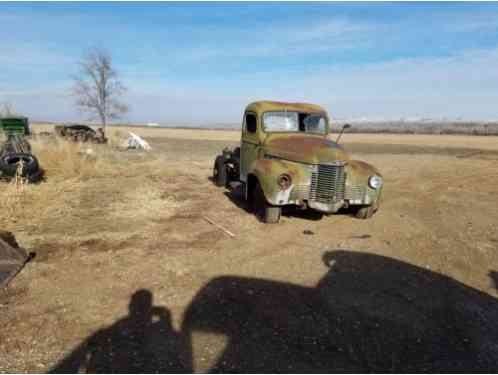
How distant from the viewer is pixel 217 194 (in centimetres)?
856

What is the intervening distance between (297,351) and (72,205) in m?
6.04

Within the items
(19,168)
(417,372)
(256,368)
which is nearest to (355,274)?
(417,372)

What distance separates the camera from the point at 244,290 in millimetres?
3701

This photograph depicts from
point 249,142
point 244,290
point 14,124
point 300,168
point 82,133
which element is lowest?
point 244,290

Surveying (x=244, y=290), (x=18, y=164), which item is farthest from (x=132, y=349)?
(x=18, y=164)

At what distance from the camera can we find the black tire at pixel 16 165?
832 centimetres

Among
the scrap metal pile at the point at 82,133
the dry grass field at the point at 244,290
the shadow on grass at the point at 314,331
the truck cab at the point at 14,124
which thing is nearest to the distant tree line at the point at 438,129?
the scrap metal pile at the point at 82,133

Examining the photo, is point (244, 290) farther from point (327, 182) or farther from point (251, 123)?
point (251, 123)

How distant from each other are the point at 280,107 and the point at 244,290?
4448 millimetres

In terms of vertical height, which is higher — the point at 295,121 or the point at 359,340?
the point at 295,121

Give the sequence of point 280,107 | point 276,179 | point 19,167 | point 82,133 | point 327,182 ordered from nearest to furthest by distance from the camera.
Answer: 1. point 276,179
2. point 327,182
3. point 280,107
4. point 19,167
5. point 82,133

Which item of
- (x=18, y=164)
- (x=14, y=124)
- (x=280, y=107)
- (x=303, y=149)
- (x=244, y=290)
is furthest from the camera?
(x=14, y=124)

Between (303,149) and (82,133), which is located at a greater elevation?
(303,149)

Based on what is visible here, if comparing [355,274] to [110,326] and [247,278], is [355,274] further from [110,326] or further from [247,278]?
[110,326]
